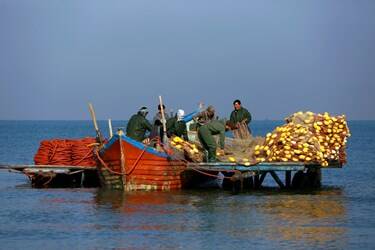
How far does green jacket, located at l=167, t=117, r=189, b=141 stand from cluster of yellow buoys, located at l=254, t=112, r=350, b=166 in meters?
2.41

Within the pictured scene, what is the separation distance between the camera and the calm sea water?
20.3 m

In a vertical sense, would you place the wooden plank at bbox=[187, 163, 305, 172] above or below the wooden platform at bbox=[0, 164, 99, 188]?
above

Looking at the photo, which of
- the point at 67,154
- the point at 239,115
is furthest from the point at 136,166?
the point at 239,115

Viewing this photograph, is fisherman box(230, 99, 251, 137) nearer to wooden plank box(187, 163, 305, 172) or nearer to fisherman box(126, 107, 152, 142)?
fisherman box(126, 107, 152, 142)

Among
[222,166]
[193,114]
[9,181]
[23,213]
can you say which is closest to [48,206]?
[23,213]

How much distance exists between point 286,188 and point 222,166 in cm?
401

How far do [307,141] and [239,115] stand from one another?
418 cm

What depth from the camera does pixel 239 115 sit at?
3128 cm

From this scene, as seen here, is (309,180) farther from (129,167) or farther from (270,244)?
(270,244)

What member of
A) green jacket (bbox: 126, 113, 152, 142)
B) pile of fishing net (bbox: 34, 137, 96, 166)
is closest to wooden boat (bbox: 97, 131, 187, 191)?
green jacket (bbox: 126, 113, 152, 142)

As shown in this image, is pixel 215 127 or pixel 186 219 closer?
pixel 186 219

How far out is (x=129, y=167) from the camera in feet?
89.1

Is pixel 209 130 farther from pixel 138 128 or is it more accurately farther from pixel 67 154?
pixel 67 154

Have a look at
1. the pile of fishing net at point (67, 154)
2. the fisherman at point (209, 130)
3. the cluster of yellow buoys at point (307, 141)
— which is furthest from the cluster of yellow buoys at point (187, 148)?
the pile of fishing net at point (67, 154)
